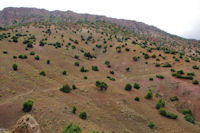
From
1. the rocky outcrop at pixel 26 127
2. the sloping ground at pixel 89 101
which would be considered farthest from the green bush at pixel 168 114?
the rocky outcrop at pixel 26 127

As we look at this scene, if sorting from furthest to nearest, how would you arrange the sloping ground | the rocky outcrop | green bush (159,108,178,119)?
green bush (159,108,178,119)
the sloping ground
the rocky outcrop

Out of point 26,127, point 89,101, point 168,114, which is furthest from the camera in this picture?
point 168,114

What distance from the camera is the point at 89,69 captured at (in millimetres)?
49250

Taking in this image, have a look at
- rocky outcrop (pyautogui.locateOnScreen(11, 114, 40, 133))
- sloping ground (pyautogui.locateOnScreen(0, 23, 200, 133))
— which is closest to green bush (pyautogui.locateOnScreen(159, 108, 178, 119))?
sloping ground (pyautogui.locateOnScreen(0, 23, 200, 133))

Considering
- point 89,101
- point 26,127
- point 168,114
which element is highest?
point 26,127

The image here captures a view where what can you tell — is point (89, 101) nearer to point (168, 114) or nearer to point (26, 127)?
point (26, 127)

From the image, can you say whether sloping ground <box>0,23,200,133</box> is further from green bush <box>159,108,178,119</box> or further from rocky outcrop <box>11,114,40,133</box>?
rocky outcrop <box>11,114,40,133</box>

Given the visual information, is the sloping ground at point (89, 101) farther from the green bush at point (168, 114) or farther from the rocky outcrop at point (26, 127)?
the rocky outcrop at point (26, 127)

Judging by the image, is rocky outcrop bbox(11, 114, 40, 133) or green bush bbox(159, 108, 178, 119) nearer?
rocky outcrop bbox(11, 114, 40, 133)

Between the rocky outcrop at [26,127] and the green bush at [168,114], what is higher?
the rocky outcrop at [26,127]

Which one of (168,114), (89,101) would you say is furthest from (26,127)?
(168,114)

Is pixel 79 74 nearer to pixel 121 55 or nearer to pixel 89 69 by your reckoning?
pixel 89 69

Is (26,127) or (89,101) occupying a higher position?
(26,127)

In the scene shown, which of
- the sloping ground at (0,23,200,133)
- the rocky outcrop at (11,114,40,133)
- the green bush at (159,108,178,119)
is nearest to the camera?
the rocky outcrop at (11,114,40,133)
